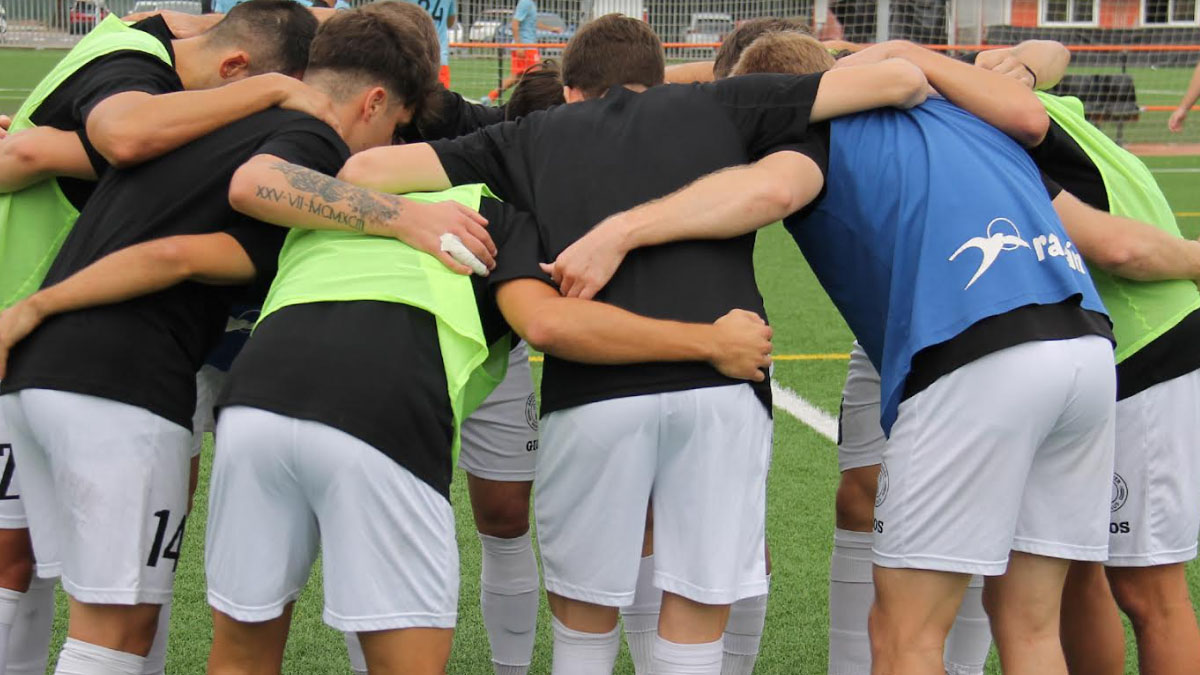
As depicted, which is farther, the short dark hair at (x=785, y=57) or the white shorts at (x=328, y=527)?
the short dark hair at (x=785, y=57)

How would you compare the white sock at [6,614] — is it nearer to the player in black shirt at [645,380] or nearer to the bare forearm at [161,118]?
the bare forearm at [161,118]

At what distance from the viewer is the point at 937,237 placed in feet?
9.64

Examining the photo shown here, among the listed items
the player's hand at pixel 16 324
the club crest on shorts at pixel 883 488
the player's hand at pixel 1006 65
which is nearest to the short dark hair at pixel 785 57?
the player's hand at pixel 1006 65

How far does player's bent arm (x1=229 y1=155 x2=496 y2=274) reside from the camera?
2.88 m

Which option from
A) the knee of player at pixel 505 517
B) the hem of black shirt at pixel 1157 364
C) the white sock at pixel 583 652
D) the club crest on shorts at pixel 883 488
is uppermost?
the hem of black shirt at pixel 1157 364

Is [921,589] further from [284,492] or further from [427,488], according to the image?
[284,492]

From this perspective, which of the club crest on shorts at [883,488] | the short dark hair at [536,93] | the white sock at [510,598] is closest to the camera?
the club crest on shorts at [883,488]

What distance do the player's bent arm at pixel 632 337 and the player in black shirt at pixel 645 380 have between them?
0.04 meters

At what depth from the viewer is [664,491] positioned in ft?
9.69

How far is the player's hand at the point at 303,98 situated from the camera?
3.17 m

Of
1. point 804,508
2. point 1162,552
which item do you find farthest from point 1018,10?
point 1162,552

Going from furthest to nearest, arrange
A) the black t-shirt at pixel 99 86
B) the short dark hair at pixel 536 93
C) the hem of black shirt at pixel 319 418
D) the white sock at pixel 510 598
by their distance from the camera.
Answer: the white sock at pixel 510 598
the short dark hair at pixel 536 93
the black t-shirt at pixel 99 86
the hem of black shirt at pixel 319 418

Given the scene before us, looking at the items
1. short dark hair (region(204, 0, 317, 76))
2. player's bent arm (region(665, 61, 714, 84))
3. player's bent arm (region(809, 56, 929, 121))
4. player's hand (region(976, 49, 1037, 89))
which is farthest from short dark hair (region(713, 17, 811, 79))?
short dark hair (region(204, 0, 317, 76))

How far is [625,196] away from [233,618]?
126 cm
